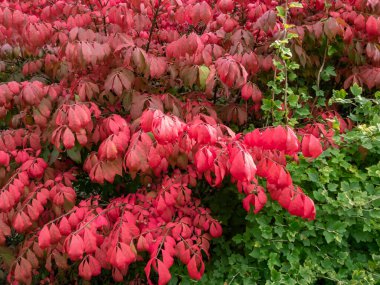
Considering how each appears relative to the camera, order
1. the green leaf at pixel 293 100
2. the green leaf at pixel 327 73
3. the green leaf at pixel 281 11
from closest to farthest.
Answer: the green leaf at pixel 281 11 < the green leaf at pixel 293 100 < the green leaf at pixel 327 73

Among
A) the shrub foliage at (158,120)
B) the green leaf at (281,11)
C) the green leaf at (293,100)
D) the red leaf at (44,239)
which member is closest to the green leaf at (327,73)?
the shrub foliage at (158,120)

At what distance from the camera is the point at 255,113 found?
2.73 metres

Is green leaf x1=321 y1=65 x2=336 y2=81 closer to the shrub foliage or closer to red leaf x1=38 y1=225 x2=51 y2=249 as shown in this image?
the shrub foliage

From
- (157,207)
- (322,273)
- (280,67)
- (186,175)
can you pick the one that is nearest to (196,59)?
(280,67)

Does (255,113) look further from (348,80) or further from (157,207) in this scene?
(157,207)

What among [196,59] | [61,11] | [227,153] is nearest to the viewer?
[227,153]

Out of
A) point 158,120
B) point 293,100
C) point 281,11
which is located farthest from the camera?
point 293,100

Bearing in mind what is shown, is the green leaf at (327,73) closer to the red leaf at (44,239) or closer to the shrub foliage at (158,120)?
the shrub foliage at (158,120)

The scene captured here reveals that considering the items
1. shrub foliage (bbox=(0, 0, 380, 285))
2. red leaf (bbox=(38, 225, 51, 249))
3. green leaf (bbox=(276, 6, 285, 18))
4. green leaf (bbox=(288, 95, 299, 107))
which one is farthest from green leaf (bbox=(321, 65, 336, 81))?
red leaf (bbox=(38, 225, 51, 249))

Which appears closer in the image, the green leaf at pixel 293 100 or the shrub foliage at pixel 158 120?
the shrub foliage at pixel 158 120

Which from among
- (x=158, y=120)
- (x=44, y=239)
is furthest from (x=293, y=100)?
(x=44, y=239)

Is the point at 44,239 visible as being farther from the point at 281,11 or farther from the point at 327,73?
the point at 327,73

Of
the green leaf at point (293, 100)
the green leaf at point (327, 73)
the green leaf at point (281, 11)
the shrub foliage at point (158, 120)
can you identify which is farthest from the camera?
the green leaf at point (327, 73)

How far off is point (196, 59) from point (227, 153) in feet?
2.26
